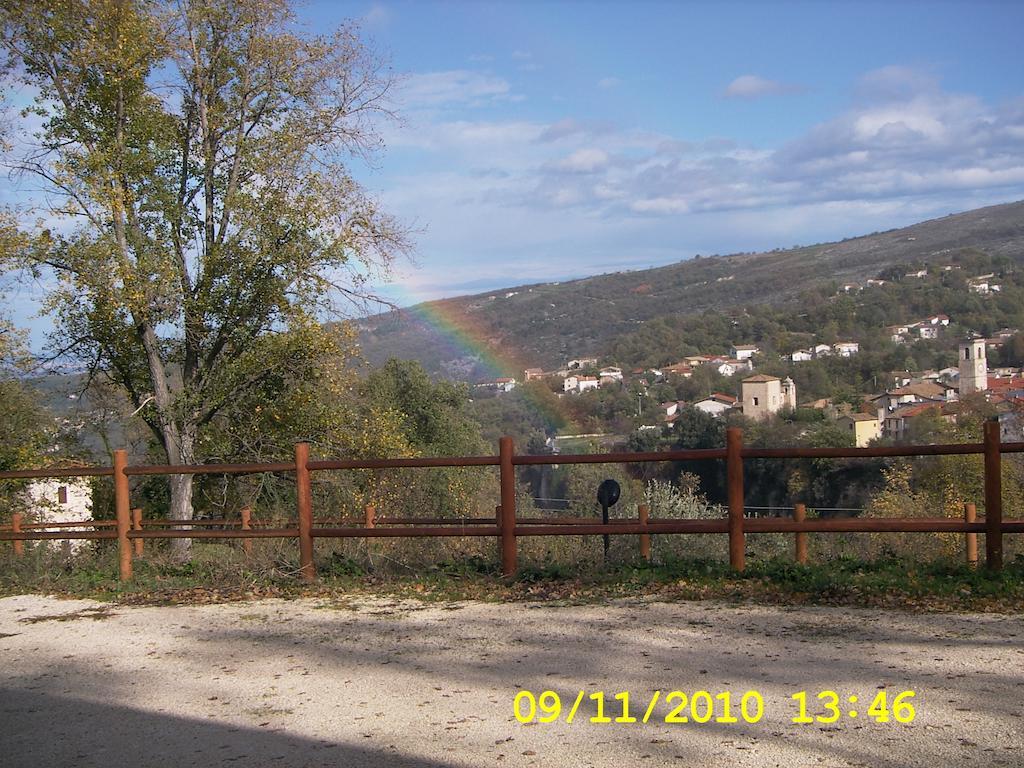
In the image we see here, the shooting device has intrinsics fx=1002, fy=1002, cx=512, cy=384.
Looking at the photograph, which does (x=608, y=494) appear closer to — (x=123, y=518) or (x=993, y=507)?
(x=993, y=507)

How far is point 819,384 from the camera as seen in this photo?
2140 inches

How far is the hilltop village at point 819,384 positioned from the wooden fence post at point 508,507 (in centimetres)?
3014

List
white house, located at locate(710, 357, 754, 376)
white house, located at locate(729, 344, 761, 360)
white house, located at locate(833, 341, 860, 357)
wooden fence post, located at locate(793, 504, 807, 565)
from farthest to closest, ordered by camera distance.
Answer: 1. white house, located at locate(729, 344, 761, 360)
2. white house, located at locate(833, 341, 860, 357)
3. white house, located at locate(710, 357, 754, 376)
4. wooden fence post, located at locate(793, 504, 807, 565)

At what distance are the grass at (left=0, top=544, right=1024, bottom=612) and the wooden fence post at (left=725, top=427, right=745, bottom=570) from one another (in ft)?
0.42

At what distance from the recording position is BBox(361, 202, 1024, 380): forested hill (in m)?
68.6

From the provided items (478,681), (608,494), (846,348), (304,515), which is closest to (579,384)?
(846,348)

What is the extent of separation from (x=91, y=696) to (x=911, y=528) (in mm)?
6086

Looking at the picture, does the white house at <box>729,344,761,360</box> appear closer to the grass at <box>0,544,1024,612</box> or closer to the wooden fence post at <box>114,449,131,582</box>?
the grass at <box>0,544,1024,612</box>

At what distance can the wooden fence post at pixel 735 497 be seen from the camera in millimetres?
8383

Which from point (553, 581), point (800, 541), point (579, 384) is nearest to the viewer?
point (553, 581)

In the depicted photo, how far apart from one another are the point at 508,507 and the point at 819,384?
159 ft

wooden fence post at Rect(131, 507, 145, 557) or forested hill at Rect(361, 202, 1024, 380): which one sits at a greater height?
forested hill at Rect(361, 202, 1024, 380)

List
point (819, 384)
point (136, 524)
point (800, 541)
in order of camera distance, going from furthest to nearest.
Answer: point (819, 384), point (136, 524), point (800, 541)

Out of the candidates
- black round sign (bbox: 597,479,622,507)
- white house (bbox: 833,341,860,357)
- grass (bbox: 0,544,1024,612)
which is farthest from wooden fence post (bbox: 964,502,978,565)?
white house (bbox: 833,341,860,357)
